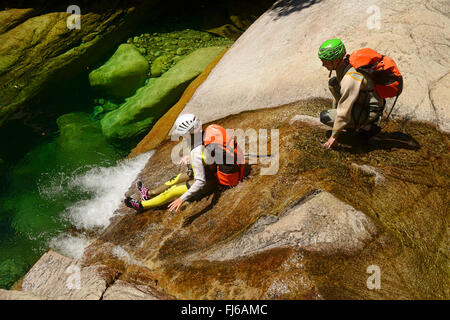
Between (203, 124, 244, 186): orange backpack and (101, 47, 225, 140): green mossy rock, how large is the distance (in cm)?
454

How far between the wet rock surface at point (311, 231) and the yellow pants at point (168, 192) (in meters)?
0.21

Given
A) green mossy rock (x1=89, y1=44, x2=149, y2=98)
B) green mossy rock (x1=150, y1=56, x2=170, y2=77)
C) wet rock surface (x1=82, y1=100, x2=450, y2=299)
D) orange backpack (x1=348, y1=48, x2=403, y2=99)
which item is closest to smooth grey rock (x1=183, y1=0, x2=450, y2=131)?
wet rock surface (x1=82, y1=100, x2=450, y2=299)

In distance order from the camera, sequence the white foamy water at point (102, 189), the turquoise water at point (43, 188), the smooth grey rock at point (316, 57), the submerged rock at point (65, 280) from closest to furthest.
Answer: the submerged rock at point (65, 280) < the smooth grey rock at point (316, 57) < the white foamy water at point (102, 189) < the turquoise water at point (43, 188)

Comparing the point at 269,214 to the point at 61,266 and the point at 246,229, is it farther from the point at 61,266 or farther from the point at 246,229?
the point at 61,266

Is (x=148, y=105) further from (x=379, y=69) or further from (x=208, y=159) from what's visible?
(x=379, y=69)

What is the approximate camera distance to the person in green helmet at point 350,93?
3279 mm

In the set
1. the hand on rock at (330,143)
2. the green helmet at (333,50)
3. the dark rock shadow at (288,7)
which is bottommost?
the hand on rock at (330,143)

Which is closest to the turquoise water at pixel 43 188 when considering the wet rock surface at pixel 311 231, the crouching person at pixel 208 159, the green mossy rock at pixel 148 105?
→ the green mossy rock at pixel 148 105

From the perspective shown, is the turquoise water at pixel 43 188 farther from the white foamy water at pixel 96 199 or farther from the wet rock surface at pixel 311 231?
the wet rock surface at pixel 311 231

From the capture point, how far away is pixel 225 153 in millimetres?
3523

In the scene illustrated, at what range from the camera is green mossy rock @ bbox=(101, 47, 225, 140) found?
7750 millimetres

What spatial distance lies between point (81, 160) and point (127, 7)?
15.9ft

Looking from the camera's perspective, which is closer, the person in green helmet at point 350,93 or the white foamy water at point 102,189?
the person in green helmet at point 350,93

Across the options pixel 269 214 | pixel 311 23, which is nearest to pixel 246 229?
pixel 269 214
